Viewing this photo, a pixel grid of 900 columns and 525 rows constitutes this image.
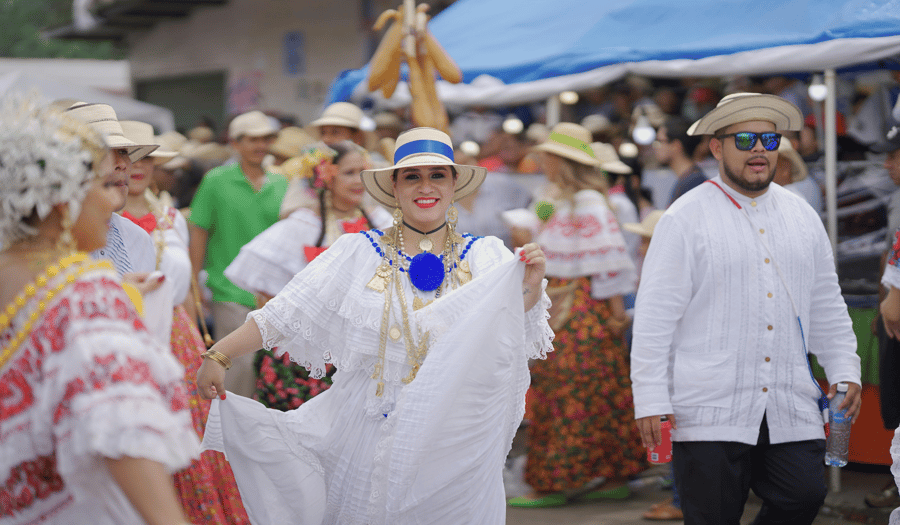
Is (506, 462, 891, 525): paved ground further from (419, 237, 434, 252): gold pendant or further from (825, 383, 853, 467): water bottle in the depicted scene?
(419, 237, 434, 252): gold pendant

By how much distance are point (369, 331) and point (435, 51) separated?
403 centimetres

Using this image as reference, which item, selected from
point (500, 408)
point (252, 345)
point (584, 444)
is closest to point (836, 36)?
point (584, 444)

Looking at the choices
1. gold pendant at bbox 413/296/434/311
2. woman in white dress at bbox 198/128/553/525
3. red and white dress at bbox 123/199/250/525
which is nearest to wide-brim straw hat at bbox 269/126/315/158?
red and white dress at bbox 123/199/250/525

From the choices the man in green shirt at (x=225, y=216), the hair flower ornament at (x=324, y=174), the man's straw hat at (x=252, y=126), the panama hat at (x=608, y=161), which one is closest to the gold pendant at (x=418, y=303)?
the hair flower ornament at (x=324, y=174)

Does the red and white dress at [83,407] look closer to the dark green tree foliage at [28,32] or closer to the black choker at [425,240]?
the black choker at [425,240]

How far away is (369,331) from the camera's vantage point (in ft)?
12.5

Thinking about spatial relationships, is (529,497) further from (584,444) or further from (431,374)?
(431,374)

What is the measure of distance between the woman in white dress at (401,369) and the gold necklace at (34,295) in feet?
5.00

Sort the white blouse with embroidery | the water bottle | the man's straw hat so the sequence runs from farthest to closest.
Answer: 1. the man's straw hat
2. the white blouse with embroidery
3. the water bottle

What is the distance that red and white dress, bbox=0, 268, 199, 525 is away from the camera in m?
2.01

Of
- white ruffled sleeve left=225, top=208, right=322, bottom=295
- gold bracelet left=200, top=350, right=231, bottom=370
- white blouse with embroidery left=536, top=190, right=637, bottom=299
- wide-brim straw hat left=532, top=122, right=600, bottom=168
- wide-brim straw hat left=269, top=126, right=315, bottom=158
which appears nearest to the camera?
gold bracelet left=200, top=350, right=231, bottom=370

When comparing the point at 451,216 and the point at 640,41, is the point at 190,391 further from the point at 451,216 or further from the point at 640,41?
the point at 640,41

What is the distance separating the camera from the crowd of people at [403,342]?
211cm

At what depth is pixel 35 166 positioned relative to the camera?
2107mm
